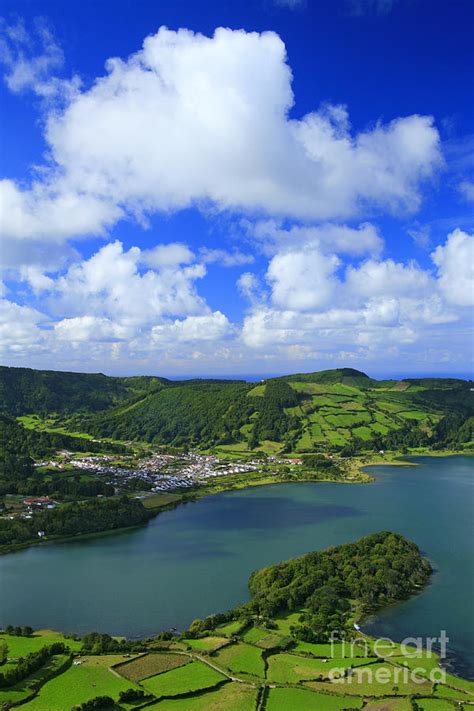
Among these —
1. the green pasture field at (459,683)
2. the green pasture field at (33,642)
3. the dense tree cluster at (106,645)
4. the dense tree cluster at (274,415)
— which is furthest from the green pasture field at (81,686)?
the dense tree cluster at (274,415)

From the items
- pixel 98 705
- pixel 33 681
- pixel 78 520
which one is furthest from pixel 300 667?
pixel 78 520

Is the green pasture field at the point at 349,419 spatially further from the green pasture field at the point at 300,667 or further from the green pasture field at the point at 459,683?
the green pasture field at the point at 459,683

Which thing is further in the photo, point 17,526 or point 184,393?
point 184,393

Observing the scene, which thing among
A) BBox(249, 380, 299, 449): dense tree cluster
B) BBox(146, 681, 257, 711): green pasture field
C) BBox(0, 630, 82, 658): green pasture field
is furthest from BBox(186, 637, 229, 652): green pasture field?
BBox(249, 380, 299, 449): dense tree cluster

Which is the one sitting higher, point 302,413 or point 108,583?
point 302,413

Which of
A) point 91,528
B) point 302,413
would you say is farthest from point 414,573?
point 302,413

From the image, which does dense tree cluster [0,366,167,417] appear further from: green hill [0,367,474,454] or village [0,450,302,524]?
village [0,450,302,524]

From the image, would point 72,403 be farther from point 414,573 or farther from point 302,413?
point 414,573
